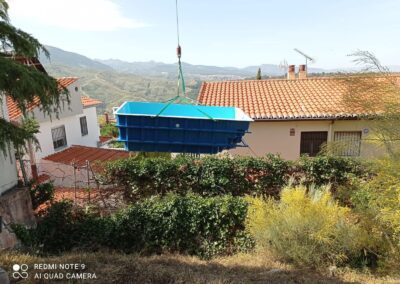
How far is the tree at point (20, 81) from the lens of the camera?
3.08 m

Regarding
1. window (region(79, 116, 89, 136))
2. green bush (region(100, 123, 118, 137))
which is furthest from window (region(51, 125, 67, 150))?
green bush (region(100, 123, 118, 137))

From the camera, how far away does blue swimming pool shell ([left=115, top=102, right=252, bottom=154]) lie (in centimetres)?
849

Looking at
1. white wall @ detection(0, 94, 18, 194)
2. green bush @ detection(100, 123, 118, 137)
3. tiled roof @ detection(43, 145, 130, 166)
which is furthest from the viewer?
green bush @ detection(100, 123, 118, 137)

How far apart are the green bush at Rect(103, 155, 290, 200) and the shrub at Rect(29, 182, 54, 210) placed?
5.41 feet

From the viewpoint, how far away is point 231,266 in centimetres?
600

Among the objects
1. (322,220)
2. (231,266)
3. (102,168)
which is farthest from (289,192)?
(102,168)

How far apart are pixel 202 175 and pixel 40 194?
4.49 metres

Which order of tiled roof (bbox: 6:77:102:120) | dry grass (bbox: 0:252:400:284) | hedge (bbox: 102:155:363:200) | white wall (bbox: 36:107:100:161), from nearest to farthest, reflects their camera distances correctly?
tiled roof (bbox: 6:77:102:120) < dry grass (bbox: 0:252:400:284) < hedge (bbox: 102:155:363:200) < white wall (bbox: 36:107:100:161)

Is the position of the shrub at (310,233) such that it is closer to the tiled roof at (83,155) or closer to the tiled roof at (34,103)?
the tiled roof at (34,103)

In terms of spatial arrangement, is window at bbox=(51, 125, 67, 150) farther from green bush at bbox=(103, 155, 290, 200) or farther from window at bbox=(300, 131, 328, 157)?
window at bbox=(300, 131, 328, 157)

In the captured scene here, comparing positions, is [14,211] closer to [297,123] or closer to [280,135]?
[280,135]

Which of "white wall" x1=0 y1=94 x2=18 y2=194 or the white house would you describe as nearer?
"white wall" x1=0 y1=94 x2=18 y2=194

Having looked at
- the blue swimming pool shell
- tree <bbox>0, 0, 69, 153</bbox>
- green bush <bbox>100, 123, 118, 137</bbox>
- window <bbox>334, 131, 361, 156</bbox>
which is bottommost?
green bush <bbox>100, 123, 118, 137</bbox>

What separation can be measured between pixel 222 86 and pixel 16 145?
13.1 meters
